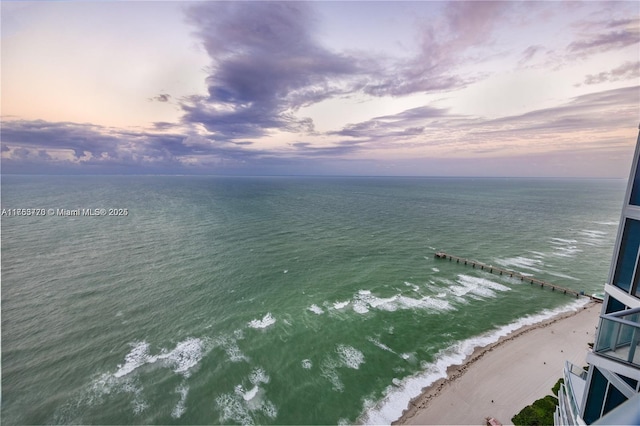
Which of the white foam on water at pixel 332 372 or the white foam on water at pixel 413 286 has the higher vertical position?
the white foam on water at pixel 413 286

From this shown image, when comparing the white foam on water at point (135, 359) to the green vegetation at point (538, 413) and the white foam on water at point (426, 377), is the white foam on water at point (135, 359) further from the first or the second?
the green vegetation at point (538, 413)

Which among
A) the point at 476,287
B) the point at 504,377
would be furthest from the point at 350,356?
the point at 476,287

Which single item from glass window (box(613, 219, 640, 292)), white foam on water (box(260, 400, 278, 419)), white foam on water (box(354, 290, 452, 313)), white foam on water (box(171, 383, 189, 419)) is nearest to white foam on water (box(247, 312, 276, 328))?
white foam on water (box(171, 383, 189, 419))

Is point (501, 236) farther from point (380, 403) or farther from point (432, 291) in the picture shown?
point (380, 403)

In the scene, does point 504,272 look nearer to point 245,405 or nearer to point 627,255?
point 627,255

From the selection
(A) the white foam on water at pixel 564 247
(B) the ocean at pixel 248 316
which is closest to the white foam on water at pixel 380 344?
(B) the ocean at pixel 248 316

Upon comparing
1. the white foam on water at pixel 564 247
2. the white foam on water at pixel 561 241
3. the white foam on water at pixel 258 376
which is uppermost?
the white foam on water at pixel 561 241

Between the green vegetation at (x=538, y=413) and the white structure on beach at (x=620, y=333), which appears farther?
the green vegetation at (x=538, y=413)
